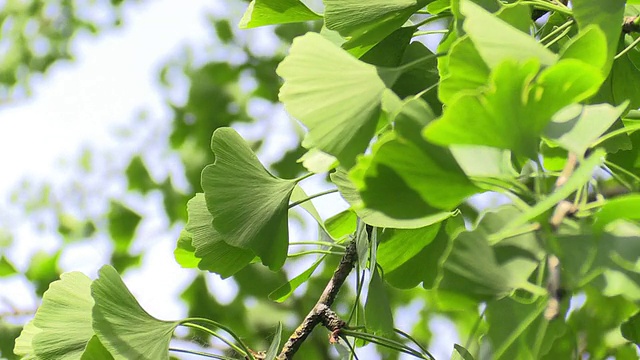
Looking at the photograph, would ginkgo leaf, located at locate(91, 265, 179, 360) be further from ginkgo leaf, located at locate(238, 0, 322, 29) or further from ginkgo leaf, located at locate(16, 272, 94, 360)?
ginkgo leaf, located at locate(238, 0, 322, 29)

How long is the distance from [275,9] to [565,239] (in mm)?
324

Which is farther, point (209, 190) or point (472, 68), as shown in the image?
point (209, 190)

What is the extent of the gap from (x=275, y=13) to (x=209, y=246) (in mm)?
181

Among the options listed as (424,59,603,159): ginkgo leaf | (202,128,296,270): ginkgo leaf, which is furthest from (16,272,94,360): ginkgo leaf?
(424,59,603,159): ginkgo leaf

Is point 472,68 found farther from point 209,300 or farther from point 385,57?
point 209,300

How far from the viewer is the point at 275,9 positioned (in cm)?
54

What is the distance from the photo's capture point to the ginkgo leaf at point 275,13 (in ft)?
1.75

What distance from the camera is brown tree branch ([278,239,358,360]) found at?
0.54 m

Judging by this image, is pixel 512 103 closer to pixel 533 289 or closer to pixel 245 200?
pixel 533 289

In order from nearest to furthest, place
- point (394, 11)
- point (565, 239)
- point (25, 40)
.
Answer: point (565, 239) < point (394, 11) < point (25, 40)

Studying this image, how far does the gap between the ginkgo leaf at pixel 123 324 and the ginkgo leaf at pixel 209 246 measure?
5cm

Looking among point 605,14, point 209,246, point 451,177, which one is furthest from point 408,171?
point 209,246

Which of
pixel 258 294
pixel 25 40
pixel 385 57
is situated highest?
pixel 385 57

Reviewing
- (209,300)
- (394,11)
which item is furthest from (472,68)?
(209,300)
